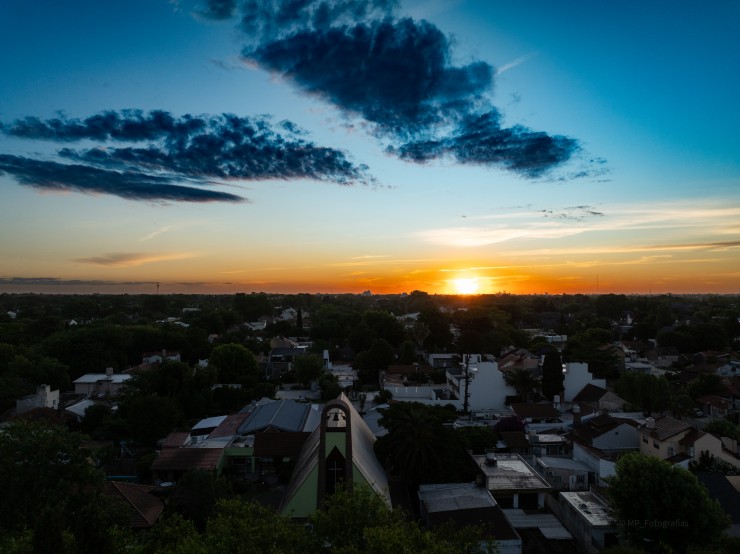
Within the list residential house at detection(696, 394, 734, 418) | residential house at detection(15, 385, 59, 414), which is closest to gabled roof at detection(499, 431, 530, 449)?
residential house at detection(696, 394, 734, 418)

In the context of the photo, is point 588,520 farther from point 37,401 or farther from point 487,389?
point 37,401

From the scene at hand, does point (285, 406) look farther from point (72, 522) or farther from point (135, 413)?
point (72, 522)

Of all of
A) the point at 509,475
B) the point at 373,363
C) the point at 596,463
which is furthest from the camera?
the point at 373,363

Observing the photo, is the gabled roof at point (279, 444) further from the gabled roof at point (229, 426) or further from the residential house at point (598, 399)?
the residential house at point (598, 399)

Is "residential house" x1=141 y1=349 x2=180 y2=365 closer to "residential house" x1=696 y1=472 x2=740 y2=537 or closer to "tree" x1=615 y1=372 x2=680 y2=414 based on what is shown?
"tree" x1=615 y1=372 x2=680 y2=414

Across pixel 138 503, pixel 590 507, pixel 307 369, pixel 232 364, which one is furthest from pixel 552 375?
pixel 138 503
